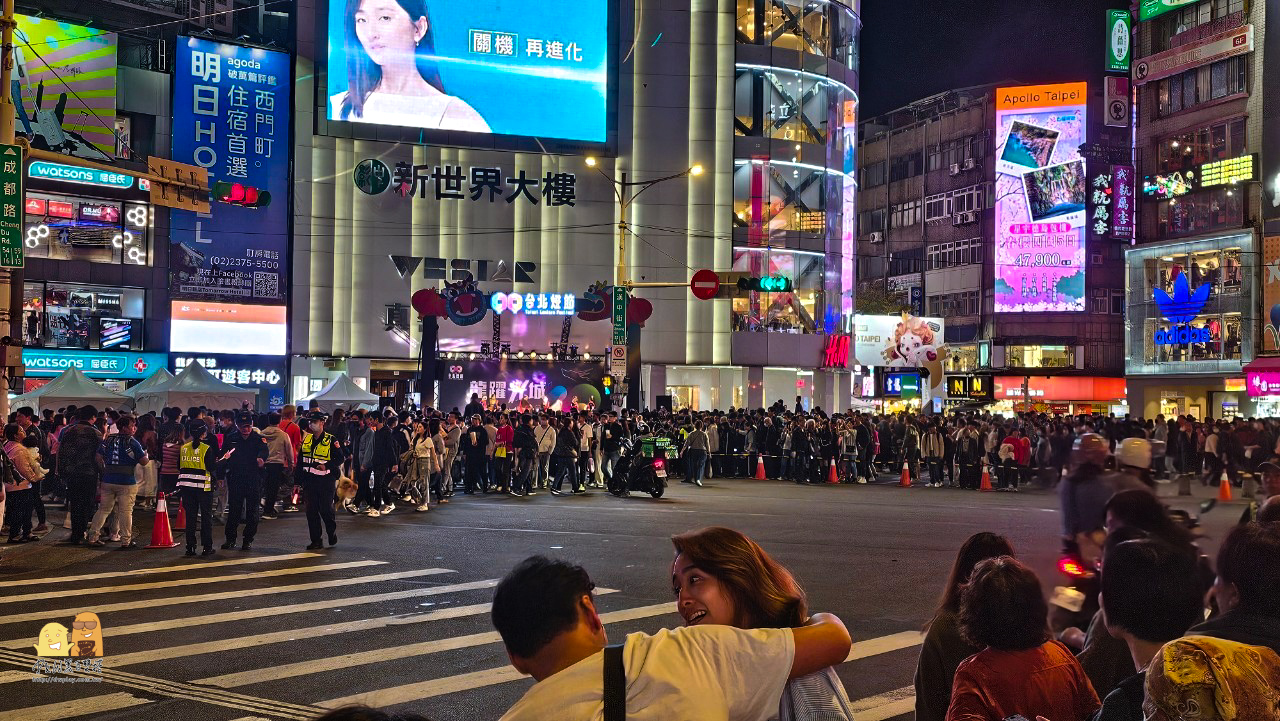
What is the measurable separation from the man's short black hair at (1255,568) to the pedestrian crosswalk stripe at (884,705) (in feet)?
12.9

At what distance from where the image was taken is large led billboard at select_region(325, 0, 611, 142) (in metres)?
48.3

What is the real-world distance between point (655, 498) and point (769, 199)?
97.6ft

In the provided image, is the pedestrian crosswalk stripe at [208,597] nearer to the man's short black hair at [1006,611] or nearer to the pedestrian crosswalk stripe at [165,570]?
the pedestrian crosswalk stripe at [165,570]

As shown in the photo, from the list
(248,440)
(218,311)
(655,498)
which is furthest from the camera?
(218,311)

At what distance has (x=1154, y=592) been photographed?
3.55 meters

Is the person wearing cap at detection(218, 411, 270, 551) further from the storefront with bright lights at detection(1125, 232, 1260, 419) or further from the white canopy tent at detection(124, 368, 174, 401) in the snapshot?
the storefront with bright lights at detection(1125, 232, 1260, 419)

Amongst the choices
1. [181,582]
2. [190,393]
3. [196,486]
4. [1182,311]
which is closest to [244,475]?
[196,486]

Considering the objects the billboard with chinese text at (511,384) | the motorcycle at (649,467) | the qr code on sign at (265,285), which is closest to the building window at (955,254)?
the billboard with chinese text at (511,384)

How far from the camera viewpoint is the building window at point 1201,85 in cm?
4644

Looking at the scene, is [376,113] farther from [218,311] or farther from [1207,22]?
[1207,22]

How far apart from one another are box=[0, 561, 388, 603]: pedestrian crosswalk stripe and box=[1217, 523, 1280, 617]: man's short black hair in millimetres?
11632

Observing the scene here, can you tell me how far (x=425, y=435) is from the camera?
898 inches

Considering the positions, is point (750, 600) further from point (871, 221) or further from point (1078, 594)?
point (871, 221)

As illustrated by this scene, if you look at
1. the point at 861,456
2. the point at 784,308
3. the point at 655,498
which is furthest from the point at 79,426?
the point at 784,308
